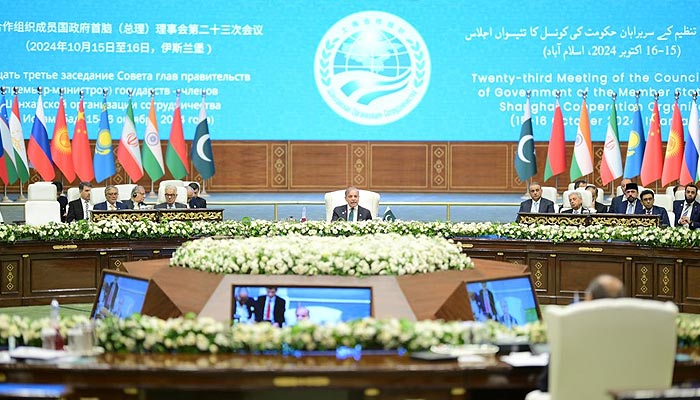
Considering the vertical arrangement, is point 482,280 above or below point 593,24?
below

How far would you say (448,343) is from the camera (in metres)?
4.71

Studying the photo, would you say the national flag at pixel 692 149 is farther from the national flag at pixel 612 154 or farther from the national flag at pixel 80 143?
the national flag at pixel 80 143

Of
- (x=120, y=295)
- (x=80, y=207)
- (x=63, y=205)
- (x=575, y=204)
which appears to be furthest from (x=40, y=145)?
(x=120, y=295)

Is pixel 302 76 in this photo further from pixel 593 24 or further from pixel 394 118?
pixel 593 24

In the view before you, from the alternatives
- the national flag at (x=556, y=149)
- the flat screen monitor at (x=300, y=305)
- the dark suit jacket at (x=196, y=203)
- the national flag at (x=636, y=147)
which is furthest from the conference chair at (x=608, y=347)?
the national flag at (x=556, y=149)

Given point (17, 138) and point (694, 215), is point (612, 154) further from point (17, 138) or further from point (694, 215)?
point (17, 138)

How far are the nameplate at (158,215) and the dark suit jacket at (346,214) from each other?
1.28 meters

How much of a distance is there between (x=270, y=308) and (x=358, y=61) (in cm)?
1241

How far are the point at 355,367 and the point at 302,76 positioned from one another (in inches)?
555

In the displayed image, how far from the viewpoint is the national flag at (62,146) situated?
1605 cm

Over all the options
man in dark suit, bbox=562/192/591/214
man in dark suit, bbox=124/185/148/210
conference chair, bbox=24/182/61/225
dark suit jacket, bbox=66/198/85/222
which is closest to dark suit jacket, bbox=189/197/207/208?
man in dark suit, bbox=124/185/148/210

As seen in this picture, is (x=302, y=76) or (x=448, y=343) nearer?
(x=448, y=343)

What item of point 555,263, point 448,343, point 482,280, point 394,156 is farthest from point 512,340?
point 394,156

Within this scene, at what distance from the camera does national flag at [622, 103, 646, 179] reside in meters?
15.5
